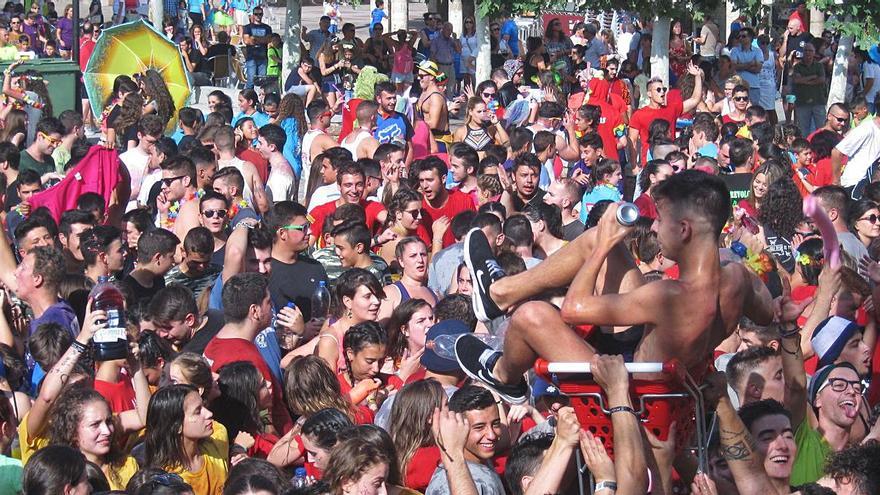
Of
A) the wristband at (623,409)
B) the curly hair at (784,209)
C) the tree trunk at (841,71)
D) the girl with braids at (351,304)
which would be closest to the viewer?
the wristband at (623,409)

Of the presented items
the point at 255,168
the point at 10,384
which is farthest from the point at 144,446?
the point at 255,168

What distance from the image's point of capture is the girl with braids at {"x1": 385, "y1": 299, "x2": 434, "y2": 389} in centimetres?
780

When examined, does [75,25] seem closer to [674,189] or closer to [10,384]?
[10,384]

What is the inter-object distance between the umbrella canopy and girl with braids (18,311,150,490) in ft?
31.9

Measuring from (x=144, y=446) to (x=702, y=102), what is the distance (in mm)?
13344

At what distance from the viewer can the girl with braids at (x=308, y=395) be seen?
6.55 m

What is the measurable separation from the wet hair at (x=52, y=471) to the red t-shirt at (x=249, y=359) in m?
1.74

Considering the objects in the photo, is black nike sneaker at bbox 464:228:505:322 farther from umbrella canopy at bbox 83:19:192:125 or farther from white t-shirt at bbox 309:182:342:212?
umbrella canopy at bbox 83:19:192:125

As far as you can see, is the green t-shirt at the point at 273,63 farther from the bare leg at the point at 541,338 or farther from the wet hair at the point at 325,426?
the bare leg at the point at 541,338

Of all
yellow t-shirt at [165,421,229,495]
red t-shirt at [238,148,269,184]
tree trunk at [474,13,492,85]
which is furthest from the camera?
tree trunk at [474,13,492,85]

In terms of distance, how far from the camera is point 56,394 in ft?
21.1


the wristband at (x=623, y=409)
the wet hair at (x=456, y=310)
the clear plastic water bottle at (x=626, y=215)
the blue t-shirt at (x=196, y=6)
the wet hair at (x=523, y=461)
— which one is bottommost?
the wet hair at (x=523, y=461)

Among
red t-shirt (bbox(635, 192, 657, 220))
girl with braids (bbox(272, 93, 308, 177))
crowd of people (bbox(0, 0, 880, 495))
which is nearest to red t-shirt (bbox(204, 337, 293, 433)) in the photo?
crowd of people (bbox(0, 0, 880, 495))

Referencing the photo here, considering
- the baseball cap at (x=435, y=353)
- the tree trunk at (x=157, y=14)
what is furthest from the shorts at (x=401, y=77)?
the baseball cap at (x=435, y=353)
